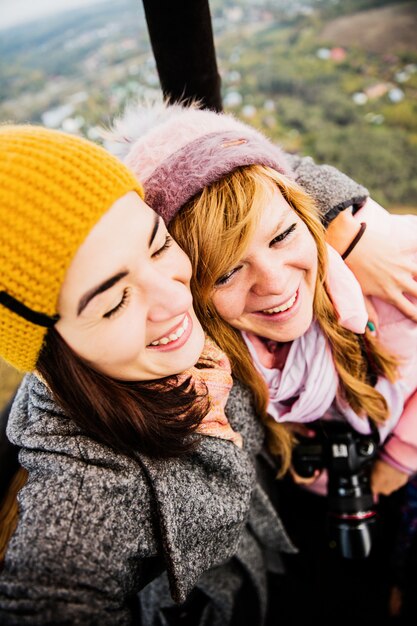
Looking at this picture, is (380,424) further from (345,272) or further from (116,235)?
(116,235)

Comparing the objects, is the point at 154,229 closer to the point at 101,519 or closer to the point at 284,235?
the point at 284,235

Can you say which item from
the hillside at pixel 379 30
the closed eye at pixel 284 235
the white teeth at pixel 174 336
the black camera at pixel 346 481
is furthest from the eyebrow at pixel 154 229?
the hillside at pixel 379 30

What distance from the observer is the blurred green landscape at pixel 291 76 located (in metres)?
3.04

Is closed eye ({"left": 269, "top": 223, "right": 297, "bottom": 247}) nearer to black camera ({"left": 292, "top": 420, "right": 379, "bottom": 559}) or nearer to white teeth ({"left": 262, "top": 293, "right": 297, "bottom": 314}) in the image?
white teeth ({"left": 262, "top": 293, "right": 297, "bottom": 314})

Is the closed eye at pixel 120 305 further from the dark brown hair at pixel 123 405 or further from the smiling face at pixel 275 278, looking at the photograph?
the smiling face at pixel 275 278

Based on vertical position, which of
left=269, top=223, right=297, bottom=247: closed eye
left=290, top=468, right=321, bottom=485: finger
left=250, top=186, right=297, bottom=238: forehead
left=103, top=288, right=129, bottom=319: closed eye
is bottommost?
left=290, top=468, right=321, bottom=485: finger

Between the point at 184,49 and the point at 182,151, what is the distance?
1.50ft

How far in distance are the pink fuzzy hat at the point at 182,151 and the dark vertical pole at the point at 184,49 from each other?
0.16m

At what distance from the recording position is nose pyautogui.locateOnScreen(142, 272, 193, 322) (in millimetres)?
727

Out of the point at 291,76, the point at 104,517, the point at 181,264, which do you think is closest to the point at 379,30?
the point at 291,76

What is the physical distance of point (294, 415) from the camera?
1.10 metres

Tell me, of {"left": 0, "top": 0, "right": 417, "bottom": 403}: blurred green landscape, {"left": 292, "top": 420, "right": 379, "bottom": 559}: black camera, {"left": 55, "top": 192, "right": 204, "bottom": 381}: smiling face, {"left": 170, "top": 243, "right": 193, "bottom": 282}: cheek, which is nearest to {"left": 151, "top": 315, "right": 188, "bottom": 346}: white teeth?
{"left": 55, "top": 192, "right": 204, "bottom": 381}: smiling face

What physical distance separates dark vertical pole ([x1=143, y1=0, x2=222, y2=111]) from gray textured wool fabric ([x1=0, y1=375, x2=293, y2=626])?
3.45ft

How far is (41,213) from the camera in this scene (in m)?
0.62
